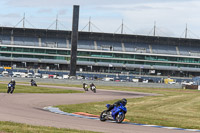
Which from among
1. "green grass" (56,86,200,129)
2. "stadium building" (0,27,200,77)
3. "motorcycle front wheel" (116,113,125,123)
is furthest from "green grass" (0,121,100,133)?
"stadium building" (0,27,200,77)

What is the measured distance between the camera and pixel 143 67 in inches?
4631

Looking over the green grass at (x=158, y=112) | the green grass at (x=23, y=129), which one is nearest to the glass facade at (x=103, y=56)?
the green grass at (x=158, y=112)

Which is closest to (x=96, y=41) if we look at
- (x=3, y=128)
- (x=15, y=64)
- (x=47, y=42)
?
(x=47, y=42)

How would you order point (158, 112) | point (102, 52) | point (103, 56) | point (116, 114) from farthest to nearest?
point (103, 56) < point (102, 52) < point (158, 112) < point (116, 114)

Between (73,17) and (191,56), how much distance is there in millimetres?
43605

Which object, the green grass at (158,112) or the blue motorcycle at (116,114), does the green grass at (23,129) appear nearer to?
the blue motorcycle at (116,114)

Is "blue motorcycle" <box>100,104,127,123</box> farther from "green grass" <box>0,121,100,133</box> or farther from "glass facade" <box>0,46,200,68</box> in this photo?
"glass facade" <box>0,46,200,68</box>

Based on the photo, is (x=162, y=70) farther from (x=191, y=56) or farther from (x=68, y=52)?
(x=68, y=52)

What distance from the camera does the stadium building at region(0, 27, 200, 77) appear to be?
116m

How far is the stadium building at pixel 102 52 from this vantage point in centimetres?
11562

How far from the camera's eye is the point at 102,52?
117188 millimetres

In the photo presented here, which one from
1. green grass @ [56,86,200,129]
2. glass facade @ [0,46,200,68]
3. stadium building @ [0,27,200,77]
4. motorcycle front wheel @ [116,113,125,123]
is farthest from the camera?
stadium building @ [0,27,200,77]

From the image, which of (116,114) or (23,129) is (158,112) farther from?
(23,129)

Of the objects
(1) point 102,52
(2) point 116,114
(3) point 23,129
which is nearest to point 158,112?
(2) point 116,114
